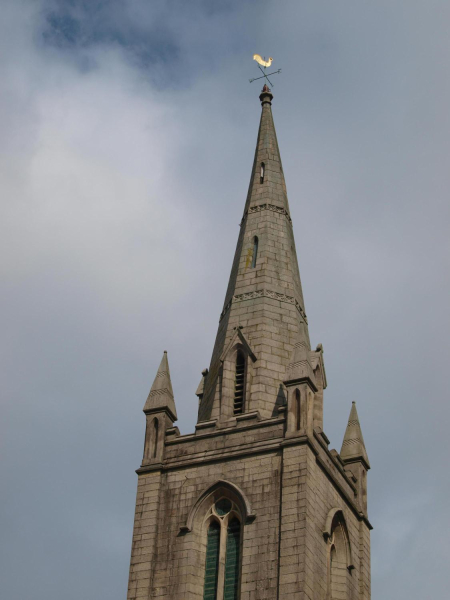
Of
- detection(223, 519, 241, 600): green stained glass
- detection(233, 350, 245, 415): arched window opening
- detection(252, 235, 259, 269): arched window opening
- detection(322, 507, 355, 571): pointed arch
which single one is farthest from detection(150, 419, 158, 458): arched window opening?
detection(252, 235, 259, 269): arched window opening

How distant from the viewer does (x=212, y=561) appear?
133 feet

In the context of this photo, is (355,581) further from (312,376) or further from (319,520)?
(312,376)

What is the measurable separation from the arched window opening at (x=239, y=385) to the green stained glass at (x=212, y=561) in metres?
4.28

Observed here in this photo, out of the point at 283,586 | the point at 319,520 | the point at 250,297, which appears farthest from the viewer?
the point at 250,297

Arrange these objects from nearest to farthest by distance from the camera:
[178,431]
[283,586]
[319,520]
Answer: [283,586], [319,520], [178,431]

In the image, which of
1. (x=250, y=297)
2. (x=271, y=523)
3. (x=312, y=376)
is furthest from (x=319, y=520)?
(x=250, y=297)

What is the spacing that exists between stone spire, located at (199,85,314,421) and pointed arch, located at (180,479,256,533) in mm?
2885

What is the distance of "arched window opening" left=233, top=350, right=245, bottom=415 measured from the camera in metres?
44.1

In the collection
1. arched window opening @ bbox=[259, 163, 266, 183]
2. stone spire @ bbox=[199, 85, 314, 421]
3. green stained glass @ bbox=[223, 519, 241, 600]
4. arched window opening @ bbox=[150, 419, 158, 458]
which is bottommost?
green stained glass @ bbox=[223, 519, 241, 600]

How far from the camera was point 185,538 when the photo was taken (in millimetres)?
41125

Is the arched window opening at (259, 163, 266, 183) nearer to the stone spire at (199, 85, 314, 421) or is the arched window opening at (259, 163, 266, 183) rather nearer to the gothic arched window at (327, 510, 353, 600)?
the stone spire at (199, 85, 314, 421)

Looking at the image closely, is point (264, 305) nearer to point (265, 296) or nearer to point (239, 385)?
point (265, 296)

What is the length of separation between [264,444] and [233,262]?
32.7 feet

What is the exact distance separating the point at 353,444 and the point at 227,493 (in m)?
6.93
